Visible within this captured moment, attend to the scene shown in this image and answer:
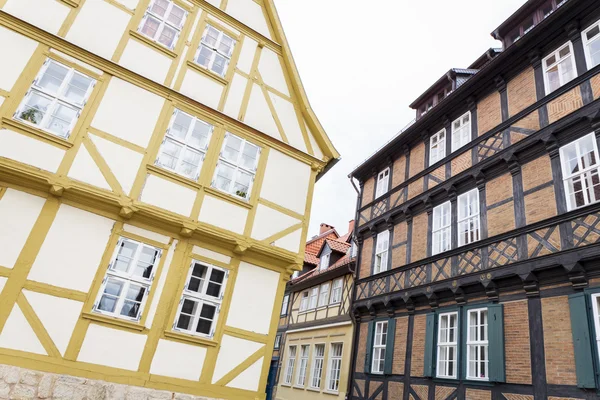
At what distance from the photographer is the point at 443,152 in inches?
544

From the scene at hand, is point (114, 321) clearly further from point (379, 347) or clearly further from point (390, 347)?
point (379, 347)

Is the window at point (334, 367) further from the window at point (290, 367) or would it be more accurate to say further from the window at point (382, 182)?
the window at point (382, 182)

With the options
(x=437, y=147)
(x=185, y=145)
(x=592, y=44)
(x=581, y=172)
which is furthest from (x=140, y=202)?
(x=592, y=44)

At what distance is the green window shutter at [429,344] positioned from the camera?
37.0 feet

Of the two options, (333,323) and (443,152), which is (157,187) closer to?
(443,152)

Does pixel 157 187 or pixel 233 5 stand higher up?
pixel 233 5

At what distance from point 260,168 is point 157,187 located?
2398 mm

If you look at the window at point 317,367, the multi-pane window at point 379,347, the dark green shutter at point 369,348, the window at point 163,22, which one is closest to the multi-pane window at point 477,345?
the multi-pane window at point 379,347

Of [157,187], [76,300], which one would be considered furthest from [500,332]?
[76,300]

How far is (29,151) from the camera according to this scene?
7.00 metres

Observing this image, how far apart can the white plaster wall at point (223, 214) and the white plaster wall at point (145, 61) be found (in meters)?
2.94

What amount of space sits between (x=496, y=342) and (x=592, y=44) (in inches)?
294

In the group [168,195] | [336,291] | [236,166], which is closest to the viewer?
[168,195]

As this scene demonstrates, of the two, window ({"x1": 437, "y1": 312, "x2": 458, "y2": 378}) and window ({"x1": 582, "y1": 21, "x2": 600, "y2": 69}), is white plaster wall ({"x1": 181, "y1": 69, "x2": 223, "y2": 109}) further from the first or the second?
window ({"x1": 582, "y1": 21, "x2": 600, "y2": 69})
